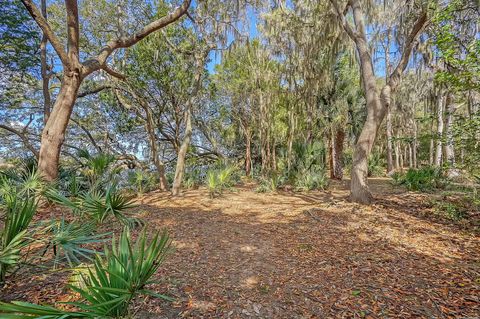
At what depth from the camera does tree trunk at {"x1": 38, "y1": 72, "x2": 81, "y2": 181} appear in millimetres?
4938

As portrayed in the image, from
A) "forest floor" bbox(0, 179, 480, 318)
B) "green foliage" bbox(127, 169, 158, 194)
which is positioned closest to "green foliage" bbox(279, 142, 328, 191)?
"forest floor" bbox(0, 179, 480, 318)

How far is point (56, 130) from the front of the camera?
4.96 metres

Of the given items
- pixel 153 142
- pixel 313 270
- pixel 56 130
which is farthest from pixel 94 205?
pixel 153 142

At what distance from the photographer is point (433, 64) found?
7.98 meters

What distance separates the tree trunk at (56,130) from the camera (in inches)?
194

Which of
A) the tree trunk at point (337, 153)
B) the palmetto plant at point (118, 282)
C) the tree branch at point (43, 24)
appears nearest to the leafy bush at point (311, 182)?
the tree trunk at point (337, 153)

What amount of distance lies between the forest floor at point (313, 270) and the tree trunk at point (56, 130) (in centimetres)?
254

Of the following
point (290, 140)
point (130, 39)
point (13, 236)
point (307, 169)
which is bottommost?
point (13, 236)

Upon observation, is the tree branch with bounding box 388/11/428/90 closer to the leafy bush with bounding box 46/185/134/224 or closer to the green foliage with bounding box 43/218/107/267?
the leafy bush with bounding box 46/185/134/224

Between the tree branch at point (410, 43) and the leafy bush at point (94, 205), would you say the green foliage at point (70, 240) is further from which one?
the tree branch at point (410, 43)

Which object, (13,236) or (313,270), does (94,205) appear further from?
(313,270)

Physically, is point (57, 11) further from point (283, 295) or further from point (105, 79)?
point (283, 295)

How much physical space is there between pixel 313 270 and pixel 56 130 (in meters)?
5.87

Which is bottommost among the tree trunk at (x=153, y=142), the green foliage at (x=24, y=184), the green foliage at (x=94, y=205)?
the green foliage at (x=94, y=205)
